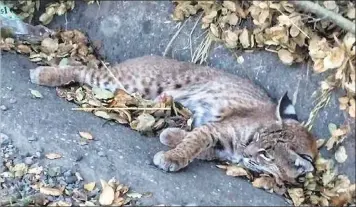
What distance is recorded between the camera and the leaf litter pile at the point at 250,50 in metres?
4.46

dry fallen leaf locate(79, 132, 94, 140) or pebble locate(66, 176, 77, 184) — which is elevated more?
dry fallen leaf locate(79, 132, 94, 140)

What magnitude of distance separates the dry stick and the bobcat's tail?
57.8 inches

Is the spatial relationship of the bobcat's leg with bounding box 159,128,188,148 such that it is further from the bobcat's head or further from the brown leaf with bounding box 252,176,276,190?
the brown leaf with bounding box 252,176,276,190

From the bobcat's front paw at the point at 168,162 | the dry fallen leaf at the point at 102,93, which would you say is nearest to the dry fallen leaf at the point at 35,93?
the dry fallen leaf at the point at 102,93

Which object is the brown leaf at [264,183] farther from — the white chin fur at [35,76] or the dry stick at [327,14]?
the white chin fur at [35,76]

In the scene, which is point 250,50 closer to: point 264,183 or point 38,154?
point 264,183

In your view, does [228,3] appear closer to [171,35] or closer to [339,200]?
[171,35]

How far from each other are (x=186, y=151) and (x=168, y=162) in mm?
169

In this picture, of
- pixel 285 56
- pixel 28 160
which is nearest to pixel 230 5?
pixel 285 56

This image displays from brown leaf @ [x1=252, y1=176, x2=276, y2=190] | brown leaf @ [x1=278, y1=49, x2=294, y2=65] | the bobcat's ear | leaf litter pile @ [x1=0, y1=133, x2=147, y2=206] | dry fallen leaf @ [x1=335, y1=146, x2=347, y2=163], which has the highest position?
brown leaf @ [x1=278, y1=49, x2=294, y2=65]

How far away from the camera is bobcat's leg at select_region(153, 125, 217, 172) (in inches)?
177

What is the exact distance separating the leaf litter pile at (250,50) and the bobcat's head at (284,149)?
6cm

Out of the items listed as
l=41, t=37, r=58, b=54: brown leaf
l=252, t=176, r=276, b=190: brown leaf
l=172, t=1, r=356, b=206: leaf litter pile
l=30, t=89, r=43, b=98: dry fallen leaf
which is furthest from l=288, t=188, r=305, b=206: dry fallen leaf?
l=41, t=37, r=58, b=54: brown leaf

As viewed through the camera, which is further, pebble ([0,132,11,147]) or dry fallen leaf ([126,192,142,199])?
pebble ([0,132,11,147])
